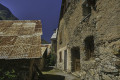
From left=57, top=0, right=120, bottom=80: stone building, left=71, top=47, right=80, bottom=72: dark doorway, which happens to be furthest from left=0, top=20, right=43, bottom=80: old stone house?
left=71, top=47, right=80, bottom=72: dark doorway

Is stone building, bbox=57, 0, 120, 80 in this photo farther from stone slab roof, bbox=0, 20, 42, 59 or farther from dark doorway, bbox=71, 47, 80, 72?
stone slab roof, bbox=0, 20, 42, 59

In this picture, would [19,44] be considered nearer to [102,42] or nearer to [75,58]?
[102,42]

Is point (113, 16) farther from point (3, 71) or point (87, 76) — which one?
point (3, 71)

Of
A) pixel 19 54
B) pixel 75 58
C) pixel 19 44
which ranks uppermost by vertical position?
pixel 19 44

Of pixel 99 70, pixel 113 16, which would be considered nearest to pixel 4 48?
pixel 99 70

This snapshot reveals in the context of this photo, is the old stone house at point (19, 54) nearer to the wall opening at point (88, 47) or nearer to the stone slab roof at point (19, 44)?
the stone slab roof at point (19, 44)

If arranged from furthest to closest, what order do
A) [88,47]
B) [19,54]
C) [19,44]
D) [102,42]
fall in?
1. [88,47]
2. [19,44]
3. [102,42]
4. [19,54]

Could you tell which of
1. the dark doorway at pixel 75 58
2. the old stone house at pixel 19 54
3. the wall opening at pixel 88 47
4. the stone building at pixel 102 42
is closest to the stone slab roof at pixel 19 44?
the old stone house at pixel 19 54

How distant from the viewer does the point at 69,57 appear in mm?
9273

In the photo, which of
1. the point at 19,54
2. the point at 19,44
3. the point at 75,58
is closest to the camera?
the point at 19,54

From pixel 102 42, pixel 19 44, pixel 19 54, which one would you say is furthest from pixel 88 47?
pixel 19 54

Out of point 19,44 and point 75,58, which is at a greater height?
point 19,44

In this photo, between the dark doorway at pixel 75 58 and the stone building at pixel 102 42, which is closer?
the stone building at pixel 102 42

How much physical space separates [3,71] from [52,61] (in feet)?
50.6
